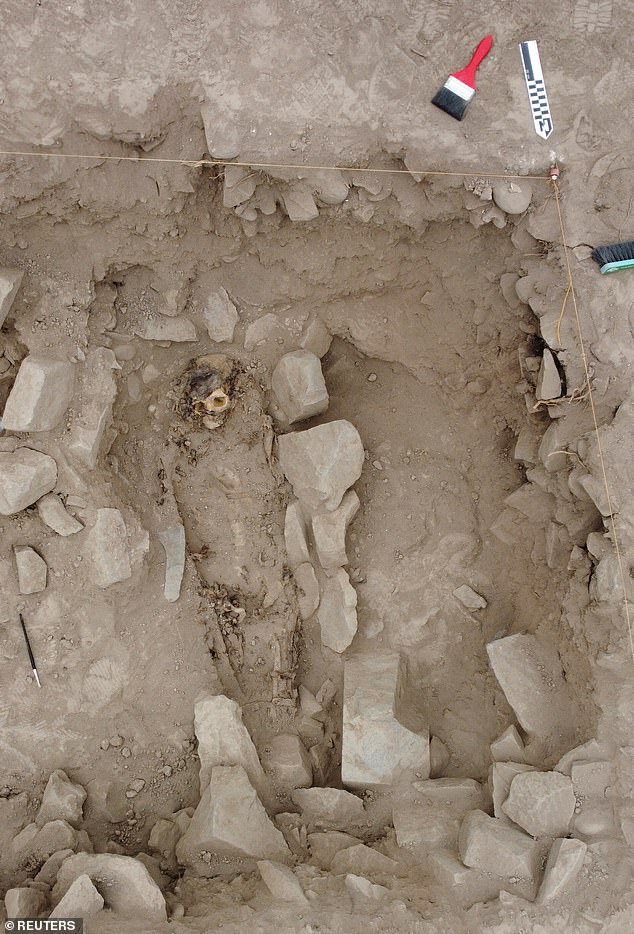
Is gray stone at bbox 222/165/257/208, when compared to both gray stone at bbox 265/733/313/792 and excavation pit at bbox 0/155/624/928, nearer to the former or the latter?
excavation pit at bbox 0/155/624/928

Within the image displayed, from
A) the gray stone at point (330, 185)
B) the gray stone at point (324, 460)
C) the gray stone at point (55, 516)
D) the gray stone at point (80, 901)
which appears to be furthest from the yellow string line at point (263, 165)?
the gray stone at point (80, 901)

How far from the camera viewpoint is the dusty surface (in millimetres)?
3135

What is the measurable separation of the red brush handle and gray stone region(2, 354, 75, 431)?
91.9 inches

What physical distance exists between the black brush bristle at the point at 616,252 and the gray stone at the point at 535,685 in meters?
1.93

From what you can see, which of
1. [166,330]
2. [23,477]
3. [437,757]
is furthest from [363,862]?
[166,330]

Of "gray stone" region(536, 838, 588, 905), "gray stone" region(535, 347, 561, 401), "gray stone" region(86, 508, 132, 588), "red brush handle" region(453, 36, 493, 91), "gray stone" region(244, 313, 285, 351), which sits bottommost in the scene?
"gray stone" region(86, 508, 132, 588)

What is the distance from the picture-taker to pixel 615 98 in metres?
3.29

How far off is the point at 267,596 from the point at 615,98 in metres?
3.10

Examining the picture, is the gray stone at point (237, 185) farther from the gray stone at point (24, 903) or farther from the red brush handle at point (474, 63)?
the gray stone at point (24, 903)

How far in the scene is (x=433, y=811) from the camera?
3.39 meters

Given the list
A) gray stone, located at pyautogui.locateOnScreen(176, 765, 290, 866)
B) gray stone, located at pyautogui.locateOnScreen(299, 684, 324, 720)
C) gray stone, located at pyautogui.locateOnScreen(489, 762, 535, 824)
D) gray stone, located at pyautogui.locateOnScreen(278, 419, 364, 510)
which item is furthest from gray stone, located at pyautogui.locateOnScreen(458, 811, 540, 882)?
gray stone, located at pyautogui.locateOnScreen(278, 419, 364, 510)

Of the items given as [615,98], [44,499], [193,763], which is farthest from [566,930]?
[615,98]

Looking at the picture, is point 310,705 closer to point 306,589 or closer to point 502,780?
point 306,589

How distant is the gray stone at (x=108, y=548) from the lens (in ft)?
11.4
